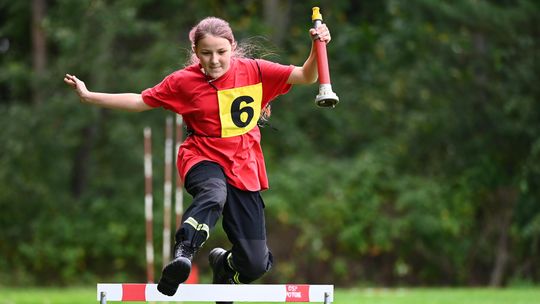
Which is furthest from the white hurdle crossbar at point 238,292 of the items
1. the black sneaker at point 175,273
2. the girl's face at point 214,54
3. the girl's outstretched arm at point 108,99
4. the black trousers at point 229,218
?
the girl's face at point 214,54

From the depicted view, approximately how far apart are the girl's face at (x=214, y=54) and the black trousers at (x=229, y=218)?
1.84 ft

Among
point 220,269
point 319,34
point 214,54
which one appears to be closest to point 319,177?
point 220,269

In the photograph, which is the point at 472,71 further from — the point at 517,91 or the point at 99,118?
the point at 99,118

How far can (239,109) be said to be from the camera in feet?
19.6

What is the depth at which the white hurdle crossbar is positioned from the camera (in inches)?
206

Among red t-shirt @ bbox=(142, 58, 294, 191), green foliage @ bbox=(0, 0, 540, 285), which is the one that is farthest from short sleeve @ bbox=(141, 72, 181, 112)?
green foliage @ bbox=(0, 0, 540, 285)

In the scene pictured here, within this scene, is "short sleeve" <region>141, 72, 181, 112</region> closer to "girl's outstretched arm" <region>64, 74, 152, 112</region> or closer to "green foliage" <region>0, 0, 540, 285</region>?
"girl's outstretched arm" <region>64, 74, 152, 112</region>

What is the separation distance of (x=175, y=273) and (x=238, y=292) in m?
0.35

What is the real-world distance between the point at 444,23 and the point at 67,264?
25.4 ft

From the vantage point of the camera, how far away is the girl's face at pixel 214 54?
5.73 meters

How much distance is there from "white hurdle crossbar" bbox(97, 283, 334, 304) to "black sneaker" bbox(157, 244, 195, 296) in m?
0.08

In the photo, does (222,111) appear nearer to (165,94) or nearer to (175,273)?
(165,94)

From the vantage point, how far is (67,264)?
57.0ft

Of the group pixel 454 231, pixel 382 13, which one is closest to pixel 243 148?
pixel 454 231
